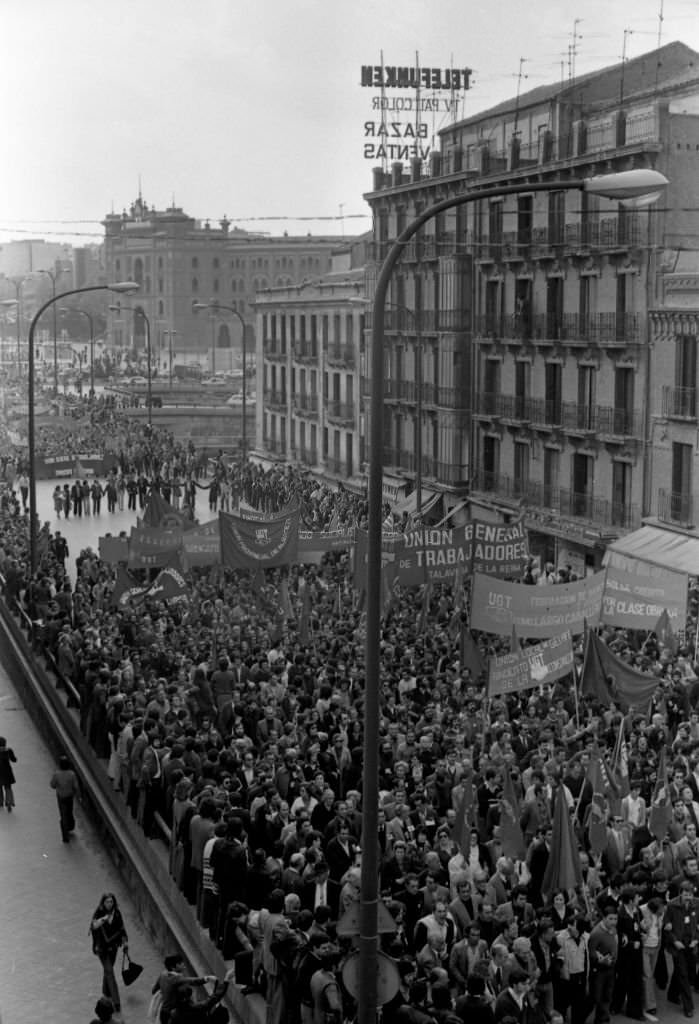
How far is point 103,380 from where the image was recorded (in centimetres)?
14788

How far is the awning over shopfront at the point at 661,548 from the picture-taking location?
121ft

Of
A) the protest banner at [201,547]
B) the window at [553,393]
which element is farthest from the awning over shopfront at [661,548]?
the protest banner at [201,547]

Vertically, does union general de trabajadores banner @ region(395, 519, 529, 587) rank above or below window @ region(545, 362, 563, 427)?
below

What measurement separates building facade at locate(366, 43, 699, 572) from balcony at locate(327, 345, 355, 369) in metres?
6.74

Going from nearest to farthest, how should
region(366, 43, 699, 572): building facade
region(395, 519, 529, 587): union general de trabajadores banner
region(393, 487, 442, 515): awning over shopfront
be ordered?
region(395, 519, 529, 587): union general de trabajadores banner
region(366, 43, 699, 572): building facade
region(393, 487, 442, 515): awning over shopfront

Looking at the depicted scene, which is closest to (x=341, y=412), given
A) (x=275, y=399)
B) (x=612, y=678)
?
(x=275, y=399)

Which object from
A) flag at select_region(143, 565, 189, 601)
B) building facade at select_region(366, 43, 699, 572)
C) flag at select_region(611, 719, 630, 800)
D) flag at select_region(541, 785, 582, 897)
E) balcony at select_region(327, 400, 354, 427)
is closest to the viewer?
flag at select_region(541, 785, 582, 897)

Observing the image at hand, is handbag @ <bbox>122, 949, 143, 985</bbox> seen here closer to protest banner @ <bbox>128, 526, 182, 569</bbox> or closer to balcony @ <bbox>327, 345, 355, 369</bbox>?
protest banner @ <bbox>128, 526, 182, 569</bbox>

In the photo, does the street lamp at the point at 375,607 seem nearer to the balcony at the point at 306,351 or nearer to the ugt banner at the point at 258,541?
the ugt banner at the point at 258,541

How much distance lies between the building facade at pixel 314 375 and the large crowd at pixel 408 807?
35336 millimetres

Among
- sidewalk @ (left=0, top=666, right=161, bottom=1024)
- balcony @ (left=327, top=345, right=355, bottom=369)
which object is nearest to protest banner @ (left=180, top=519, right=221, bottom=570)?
sidewalk @ (left=0, top=666, right=161, bottom=1024)

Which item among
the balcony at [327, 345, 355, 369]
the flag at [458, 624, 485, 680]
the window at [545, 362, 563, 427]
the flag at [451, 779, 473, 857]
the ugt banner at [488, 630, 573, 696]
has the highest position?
the balcony at [327, 345, 355, 369]

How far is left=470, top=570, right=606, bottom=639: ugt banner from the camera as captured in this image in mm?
25141

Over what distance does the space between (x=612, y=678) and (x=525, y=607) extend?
2.38 meters
